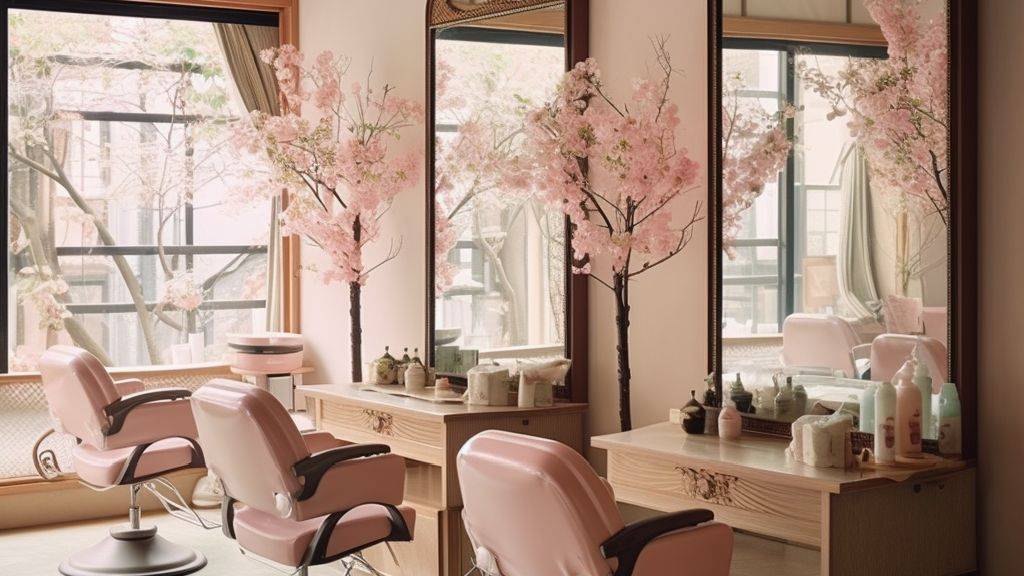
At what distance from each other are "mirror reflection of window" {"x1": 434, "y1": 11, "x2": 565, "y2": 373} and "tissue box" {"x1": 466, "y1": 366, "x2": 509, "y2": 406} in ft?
0.64

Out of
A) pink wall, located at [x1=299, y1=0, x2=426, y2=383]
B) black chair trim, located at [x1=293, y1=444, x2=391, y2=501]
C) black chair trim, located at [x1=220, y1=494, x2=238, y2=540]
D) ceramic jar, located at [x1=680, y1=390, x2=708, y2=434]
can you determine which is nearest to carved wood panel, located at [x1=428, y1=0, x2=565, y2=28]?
pink wall, located at [x1=299, y1=0, x2=426, y2=383]

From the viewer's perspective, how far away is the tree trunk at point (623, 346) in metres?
3.76

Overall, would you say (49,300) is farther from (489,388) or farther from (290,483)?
(290,483)

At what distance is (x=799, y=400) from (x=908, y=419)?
17.2 inches

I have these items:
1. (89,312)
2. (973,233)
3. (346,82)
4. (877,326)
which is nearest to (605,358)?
(877,326)

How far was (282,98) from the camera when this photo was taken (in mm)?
5953

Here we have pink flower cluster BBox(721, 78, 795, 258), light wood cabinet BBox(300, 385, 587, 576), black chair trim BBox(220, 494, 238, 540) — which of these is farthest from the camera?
light wood cabinet BBox(300, 385, 587, 576)

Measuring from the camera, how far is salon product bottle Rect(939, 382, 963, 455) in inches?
116

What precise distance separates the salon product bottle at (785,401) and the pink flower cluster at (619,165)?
22.5 inches

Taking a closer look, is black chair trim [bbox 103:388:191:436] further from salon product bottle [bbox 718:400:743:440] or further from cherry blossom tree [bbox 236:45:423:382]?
salon product bottle [bbox 718:400:743:440]

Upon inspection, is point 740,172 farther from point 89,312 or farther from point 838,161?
point 89,312

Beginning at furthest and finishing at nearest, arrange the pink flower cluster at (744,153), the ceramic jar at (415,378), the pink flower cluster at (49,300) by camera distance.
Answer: the pink flower cluster at (49,300), the ceramic jar at (415,378), the pink flower cluster at (744,153)

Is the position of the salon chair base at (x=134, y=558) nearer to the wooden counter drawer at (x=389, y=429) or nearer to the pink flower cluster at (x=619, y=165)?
the wooden counter drawer at (x=389, y=429)

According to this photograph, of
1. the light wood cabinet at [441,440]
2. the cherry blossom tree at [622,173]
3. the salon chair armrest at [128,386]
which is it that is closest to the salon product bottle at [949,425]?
the cherry blossom tree at [622,173]
